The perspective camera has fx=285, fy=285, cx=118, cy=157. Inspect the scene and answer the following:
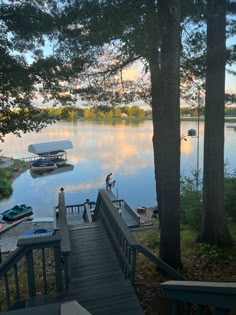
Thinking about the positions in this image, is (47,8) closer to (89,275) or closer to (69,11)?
(69,11)

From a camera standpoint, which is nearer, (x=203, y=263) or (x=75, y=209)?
(x=203, y=263)

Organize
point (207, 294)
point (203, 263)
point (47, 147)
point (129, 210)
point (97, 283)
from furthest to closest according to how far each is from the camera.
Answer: point (47, 147)
point (129, 210)
point (203, 263)
point (97, 283)
point (207, 294)

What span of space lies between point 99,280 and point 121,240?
64 centimetres

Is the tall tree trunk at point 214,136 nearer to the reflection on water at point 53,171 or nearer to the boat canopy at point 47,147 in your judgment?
the reflection on water at point 53,171

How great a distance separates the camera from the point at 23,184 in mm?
28594

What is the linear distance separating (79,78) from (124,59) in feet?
3.22

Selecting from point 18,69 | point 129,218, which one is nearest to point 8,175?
point 129,218

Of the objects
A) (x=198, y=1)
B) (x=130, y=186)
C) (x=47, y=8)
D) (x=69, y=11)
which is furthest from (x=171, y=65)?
(x=130, y=186)

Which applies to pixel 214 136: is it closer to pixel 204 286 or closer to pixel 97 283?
pixel 97 283

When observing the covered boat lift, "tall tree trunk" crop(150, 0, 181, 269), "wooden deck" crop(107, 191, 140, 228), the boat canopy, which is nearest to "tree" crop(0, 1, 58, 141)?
"tall tree trunk" crop(150, 0, 181, 269)

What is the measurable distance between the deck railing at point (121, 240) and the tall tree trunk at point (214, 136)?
1.82m

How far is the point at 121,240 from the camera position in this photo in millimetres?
4160

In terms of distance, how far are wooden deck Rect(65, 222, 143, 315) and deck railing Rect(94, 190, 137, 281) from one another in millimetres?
115

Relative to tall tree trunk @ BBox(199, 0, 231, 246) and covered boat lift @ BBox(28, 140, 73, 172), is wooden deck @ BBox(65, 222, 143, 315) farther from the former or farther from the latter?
covered boat lift @ BBox(28, 140, 73, 172)
